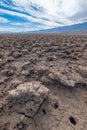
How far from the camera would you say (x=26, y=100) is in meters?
4.83

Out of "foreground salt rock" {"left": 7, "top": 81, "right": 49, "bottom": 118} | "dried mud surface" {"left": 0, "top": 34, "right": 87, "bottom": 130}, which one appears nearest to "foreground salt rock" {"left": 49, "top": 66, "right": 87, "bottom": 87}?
"dried mud surface" {"left": 0, "top": 34, "right": 87, "bottom": 130}

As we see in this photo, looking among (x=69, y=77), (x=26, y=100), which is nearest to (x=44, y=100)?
(x=26, y=100)

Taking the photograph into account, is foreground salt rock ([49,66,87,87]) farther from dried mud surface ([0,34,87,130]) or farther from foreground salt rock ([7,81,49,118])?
foreground salt rock ([7,81,49,118])

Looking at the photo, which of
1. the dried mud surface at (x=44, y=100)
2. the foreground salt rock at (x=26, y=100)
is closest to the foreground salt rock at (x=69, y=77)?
the dried mud surface at (x=44, y=100)

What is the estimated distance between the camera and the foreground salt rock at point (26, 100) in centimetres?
459

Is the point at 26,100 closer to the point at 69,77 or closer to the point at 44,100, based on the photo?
the point at 44,100

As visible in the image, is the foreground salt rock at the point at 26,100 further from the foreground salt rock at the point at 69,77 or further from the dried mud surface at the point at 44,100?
the foreground salt rock at the point at 69,77

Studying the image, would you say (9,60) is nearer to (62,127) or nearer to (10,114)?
(10,114)

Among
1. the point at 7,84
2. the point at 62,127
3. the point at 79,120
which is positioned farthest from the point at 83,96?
the point at 7,84

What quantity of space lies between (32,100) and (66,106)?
4.01 ft

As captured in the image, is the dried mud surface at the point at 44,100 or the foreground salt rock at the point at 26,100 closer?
the dried mud surface at the point at 44,100

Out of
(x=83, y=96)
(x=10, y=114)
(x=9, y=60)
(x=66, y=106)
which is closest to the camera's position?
(x=10, y=114)

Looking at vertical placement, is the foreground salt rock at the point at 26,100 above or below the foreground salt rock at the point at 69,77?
above

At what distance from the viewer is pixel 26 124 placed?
13.9 feet
